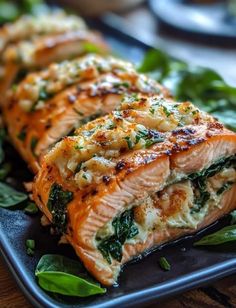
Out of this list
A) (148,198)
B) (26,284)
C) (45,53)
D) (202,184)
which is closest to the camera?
(26,284)

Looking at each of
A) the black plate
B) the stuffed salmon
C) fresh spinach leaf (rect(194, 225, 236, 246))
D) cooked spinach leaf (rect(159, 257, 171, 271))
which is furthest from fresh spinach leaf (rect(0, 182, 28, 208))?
the black plate

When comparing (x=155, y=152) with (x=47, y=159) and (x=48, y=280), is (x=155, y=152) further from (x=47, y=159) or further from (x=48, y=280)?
(x=48, y=280)

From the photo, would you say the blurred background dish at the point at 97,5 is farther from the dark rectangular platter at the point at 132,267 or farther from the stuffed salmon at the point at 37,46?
the dark rectangular platter at the point at 132,267

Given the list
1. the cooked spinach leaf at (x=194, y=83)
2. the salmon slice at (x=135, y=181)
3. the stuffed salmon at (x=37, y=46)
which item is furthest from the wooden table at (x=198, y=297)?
the stuffed salmon at (x=37, y=46)

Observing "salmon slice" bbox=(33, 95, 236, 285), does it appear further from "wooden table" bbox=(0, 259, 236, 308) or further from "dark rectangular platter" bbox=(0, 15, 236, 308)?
"wooden table" bbox=(0, 259, 236, 308)

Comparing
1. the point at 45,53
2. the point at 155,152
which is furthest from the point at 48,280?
the point at 45,53

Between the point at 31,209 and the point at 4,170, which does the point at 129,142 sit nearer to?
the point at 31,209
